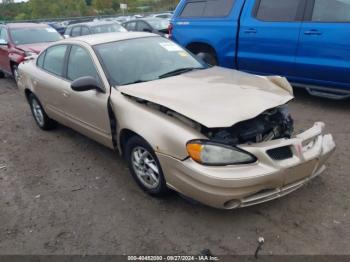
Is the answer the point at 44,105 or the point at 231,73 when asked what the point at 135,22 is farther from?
the point at 231,73

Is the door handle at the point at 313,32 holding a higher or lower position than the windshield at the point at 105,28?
higher

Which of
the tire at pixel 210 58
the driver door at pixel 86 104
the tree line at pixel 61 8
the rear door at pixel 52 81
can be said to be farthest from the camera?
the tree line at pixel 61 8

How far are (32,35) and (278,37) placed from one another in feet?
20.3

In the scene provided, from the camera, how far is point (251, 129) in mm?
3131

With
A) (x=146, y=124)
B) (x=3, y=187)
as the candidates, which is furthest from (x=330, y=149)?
(x=3, y=187)

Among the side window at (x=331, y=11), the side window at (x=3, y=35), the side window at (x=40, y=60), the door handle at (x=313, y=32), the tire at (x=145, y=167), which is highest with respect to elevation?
the side window at (x=331, y=11)

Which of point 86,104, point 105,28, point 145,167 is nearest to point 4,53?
point 105,28

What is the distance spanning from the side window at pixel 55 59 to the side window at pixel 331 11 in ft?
12.1

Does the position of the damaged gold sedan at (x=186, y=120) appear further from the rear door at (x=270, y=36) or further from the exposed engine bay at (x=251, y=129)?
the rear door at (x=270, y=36)

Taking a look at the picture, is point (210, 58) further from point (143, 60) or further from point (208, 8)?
point (143, 60)

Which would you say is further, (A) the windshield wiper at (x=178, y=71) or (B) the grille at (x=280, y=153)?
(A) the windshield wiper at (x=178, y=71)

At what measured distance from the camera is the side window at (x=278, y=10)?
5725 millimetres

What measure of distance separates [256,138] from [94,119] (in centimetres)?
189

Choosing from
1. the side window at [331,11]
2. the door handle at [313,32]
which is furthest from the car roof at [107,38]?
the side window at [331,11]
